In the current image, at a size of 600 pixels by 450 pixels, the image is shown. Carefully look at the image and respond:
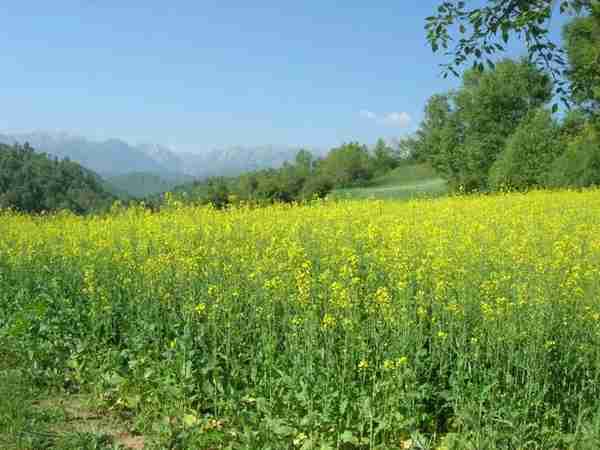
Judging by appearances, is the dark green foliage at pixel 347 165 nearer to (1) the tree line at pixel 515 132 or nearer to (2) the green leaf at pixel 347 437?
(1) the tree line at pixel 515 132

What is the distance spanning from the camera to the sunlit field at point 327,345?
4273mm

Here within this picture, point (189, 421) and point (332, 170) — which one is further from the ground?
point (332, 170)

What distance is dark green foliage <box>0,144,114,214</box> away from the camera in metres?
97.4

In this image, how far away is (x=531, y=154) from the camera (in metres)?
37.2

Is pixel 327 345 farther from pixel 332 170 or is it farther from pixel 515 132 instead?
pixel 332 170

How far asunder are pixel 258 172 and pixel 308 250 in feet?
326

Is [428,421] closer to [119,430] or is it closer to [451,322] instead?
[451,322]

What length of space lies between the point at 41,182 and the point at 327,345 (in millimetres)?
124908

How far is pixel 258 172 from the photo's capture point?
10719 centimetres

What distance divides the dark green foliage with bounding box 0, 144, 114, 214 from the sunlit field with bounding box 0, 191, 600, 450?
88.7 metres

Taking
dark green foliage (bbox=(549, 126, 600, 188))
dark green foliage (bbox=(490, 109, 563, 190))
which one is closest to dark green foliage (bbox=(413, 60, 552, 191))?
dark green foliage (bbox=(490, 109, 563, 190))

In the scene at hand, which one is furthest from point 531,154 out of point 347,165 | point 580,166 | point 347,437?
point 347,165

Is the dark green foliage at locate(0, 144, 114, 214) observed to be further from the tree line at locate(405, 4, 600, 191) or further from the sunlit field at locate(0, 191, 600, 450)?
the sunlit field at locate(0, 191, 600, 450)

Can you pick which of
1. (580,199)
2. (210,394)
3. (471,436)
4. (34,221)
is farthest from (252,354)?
(580,199)
